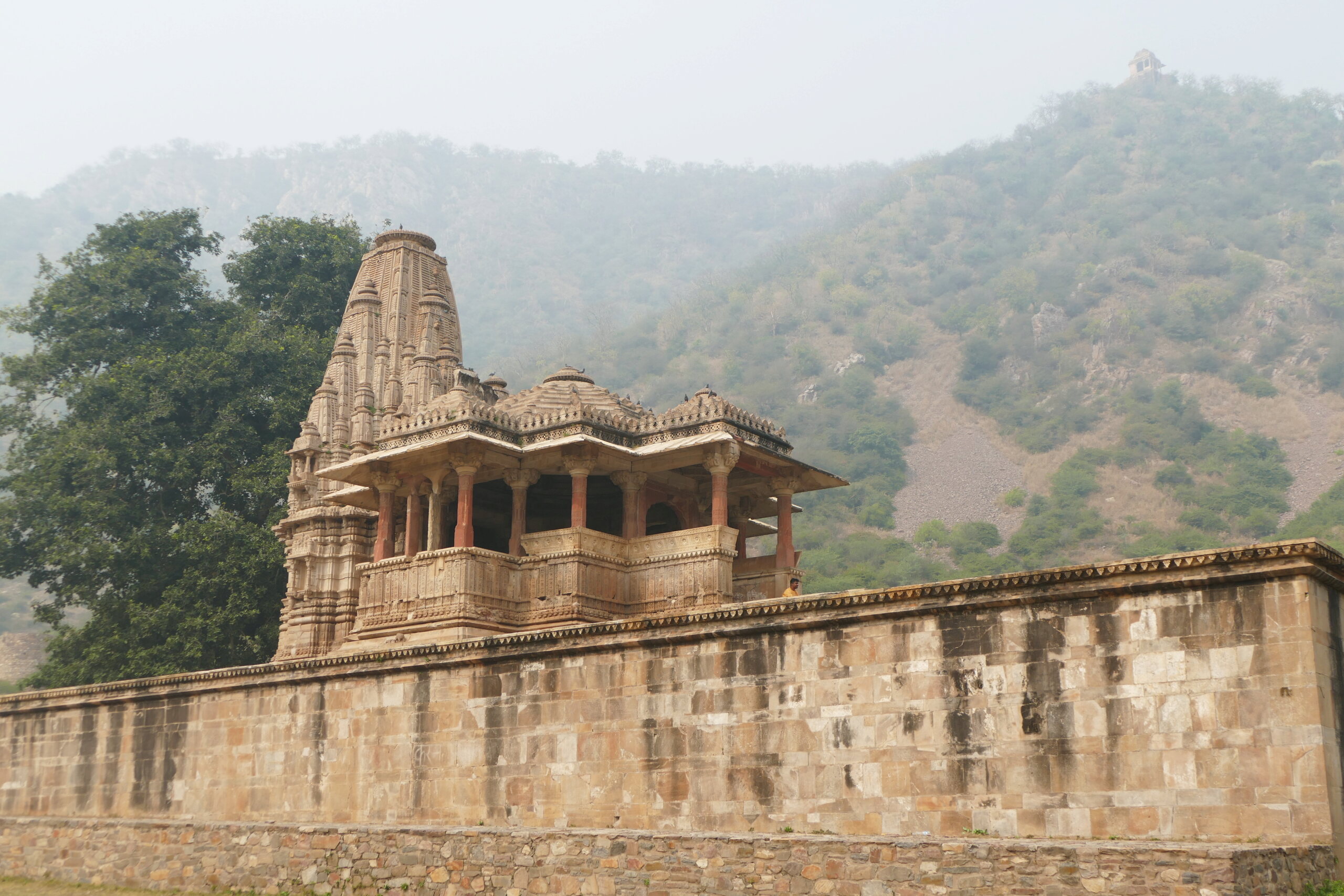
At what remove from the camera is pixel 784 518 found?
65.8ft

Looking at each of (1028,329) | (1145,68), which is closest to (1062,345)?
(1028,329)

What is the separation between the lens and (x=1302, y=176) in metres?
101

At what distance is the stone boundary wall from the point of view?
933cm

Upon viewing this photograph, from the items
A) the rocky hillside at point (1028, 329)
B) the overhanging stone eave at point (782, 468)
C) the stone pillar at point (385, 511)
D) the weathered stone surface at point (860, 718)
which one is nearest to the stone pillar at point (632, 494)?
the overhanging stone eave at point (782, 468)

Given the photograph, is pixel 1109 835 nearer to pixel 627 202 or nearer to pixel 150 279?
pixel 150 279

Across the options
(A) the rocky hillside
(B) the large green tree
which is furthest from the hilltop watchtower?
(B) the large green tree

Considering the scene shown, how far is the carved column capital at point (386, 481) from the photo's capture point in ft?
64.1

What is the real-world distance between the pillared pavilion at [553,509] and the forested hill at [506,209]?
99.3m

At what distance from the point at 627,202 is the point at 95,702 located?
152710 millimetres

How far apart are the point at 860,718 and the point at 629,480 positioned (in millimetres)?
7545

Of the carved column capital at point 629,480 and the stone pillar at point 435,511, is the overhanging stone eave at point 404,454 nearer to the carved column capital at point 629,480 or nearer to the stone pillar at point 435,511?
the stone pillar at point 435,511

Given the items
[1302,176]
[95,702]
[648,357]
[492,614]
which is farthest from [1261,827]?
[1302,176]

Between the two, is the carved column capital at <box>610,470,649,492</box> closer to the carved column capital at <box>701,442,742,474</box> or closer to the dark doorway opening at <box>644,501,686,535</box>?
the carved column capital at <box>701,442,742,474</box>

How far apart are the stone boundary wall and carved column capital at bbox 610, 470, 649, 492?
680 cm
